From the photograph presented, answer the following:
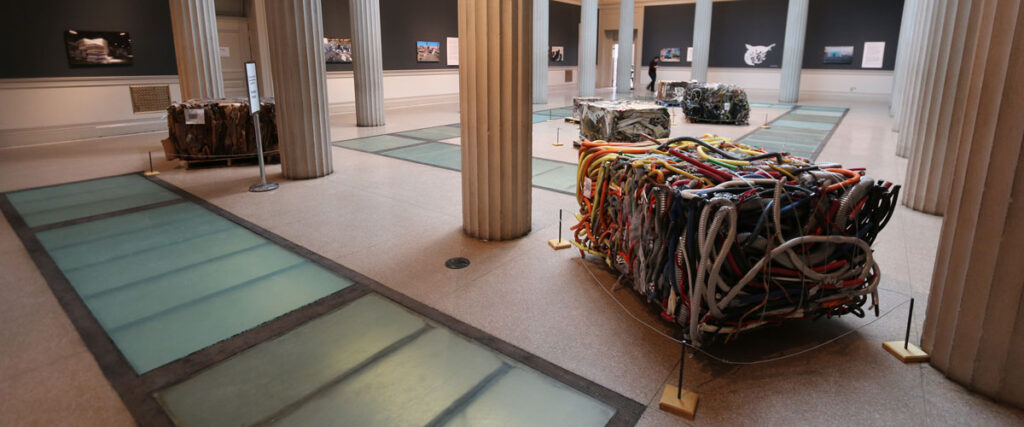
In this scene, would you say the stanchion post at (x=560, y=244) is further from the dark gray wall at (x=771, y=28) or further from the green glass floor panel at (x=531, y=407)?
the dark gray wall at (x=771, y=28)

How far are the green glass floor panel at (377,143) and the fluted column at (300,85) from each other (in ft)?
7.23

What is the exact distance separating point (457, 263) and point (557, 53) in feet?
77.1

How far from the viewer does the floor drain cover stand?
14.5 ft

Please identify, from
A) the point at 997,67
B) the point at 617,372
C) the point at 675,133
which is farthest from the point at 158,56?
the point at 997,67

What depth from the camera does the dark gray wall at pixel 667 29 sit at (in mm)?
25875

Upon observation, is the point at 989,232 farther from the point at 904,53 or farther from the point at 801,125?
the point at 904,53

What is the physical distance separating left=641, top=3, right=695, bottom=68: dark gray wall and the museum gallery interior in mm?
18713

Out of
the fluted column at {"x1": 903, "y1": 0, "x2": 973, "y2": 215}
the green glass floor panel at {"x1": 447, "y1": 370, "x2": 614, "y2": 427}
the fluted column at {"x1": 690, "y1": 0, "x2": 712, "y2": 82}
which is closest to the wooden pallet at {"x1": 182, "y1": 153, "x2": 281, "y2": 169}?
the green glass floor panel at {"x1": 447, "y1": 370, "x2": 614, "y2": 427}

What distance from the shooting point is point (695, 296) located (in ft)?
9.28

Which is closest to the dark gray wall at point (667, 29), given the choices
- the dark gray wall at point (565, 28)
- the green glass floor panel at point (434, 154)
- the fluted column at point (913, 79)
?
the dark gray wall at point (565, 28)

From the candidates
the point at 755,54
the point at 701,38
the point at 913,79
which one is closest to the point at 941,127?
the point at 913,79

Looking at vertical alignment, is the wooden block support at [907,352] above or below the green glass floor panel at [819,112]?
below

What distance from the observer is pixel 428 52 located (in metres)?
18.3

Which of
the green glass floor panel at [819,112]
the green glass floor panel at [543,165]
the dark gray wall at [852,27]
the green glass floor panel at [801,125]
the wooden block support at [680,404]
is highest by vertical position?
the dark gray wall at [852,27]
